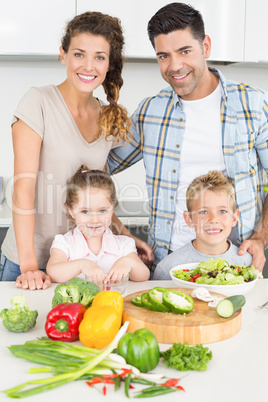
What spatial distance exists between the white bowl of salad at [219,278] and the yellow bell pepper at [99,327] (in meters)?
0.39

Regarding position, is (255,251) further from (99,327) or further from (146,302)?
(99,327)

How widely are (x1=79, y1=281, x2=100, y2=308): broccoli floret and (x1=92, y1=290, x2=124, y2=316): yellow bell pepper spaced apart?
6 centimetres

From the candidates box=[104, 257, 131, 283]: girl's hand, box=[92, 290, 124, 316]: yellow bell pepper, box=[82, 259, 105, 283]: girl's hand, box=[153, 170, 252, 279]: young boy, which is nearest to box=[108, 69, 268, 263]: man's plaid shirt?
box=[153, 170, 252, 279]: young boy

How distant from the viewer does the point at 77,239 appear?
6.15ft

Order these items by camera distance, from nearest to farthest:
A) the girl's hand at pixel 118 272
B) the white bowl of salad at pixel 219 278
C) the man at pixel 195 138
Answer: the white bowl of salad at pixel 219 278
the girl's hand at pixel 118 272
the man at pixel 195 138

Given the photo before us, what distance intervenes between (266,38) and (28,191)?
204 cm

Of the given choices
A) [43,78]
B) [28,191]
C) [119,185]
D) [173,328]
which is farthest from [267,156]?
[43,78]

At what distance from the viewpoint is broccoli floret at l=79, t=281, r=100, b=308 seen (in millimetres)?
1269

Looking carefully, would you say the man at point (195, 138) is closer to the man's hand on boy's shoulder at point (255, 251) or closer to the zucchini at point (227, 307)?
the man's hand on boy's shoulder at point (255, 251)

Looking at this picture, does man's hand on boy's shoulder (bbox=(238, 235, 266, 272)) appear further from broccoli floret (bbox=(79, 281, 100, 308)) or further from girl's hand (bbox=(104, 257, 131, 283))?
broccoli floret (bbox=(79, 281, 100, 308))

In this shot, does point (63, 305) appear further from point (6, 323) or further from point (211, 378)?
point (211, 378)

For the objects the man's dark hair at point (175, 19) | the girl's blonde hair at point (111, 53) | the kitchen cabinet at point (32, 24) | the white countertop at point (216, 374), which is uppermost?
the kitchen cabinet at point (32, 24)

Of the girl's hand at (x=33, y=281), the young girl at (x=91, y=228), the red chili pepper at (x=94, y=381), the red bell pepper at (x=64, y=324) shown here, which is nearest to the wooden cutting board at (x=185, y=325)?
the red bell pepper at (x=64, y=324)

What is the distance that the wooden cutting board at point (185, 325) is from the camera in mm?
1166
